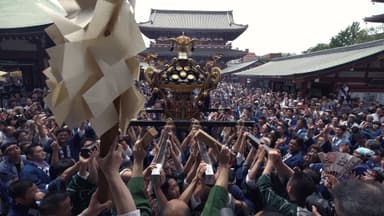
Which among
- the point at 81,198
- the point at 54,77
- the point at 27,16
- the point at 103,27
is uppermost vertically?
the point at 27,16

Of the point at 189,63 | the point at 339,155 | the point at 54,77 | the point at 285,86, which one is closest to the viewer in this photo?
the point at 54,77

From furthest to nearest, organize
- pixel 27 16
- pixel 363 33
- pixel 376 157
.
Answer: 1. pixel 363 33
2. pixel 27 16
3. pixel 376 157

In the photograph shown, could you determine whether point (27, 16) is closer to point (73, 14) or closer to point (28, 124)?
point (28, 124)

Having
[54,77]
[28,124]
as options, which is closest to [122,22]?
[54,77]

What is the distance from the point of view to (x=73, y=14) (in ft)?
3.63

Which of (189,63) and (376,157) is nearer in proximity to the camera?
(376,157)

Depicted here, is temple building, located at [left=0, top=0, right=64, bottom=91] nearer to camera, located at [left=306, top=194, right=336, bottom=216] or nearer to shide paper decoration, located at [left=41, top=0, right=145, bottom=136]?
camera, located at [left=306, top=194, right=336, bottom=216]

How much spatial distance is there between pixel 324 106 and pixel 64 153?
8470 mm

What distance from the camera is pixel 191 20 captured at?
2831 centimetres

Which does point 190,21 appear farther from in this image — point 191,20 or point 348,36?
point 348,36

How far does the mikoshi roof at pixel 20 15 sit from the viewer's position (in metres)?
11.1

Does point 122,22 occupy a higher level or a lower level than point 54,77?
higher

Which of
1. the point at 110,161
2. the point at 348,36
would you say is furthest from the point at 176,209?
the point at 348,36

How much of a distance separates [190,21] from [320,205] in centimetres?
2730
